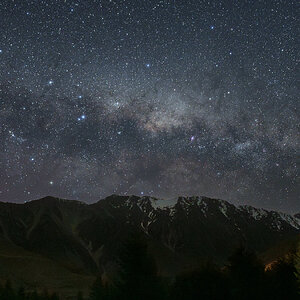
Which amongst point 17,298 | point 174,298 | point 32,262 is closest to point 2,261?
point 32,262

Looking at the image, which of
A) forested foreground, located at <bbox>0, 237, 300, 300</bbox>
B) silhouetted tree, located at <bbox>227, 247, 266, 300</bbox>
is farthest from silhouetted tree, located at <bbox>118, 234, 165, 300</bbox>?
silhouetted tree, located at <bbox>227, 247, 266, 300</bbox>

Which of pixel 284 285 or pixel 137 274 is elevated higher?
pixel 137 274

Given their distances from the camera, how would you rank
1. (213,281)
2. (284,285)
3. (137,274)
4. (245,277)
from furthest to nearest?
(213,281) < (284,285) < (245,277) < (137,274)

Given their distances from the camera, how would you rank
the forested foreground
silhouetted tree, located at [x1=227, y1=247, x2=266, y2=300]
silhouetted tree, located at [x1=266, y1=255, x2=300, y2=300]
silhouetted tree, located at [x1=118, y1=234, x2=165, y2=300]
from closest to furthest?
1. silhouetted tree, located at [x1=118, y1=234, x2=165, y2=300]
2. the forested foreground
3. silhouetted tree, located at [x1=227, y1=247, x2=266, y2=300]
4. silhouetted tree, located at [x1=266, y1=255, x2=300, y2=300]

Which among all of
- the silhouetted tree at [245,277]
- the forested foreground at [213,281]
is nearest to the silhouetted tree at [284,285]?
the forested foreground at [213,281]

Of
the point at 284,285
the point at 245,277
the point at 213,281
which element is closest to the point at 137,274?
the point at 213,281

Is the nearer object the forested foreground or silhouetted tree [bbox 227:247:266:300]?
the forested foreground

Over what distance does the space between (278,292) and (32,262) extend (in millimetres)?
187916

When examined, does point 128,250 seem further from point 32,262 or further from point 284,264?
point 32,262

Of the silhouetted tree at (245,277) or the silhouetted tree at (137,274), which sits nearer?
the silhouetted tree at (137,274)

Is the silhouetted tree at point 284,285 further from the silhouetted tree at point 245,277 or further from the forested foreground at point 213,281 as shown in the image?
the silhouetted tree at point 245,277

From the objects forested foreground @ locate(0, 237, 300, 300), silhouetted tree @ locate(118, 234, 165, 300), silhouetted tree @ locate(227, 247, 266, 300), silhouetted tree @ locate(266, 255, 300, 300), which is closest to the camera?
silhouetted tree @ locate(118, 234, 165, 300)

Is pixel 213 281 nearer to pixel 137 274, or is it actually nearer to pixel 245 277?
pixel 245 277

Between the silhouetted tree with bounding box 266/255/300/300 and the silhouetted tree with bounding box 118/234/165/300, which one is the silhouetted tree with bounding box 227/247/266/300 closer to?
the silhouetted tree with bounding box 266/255/300/300
